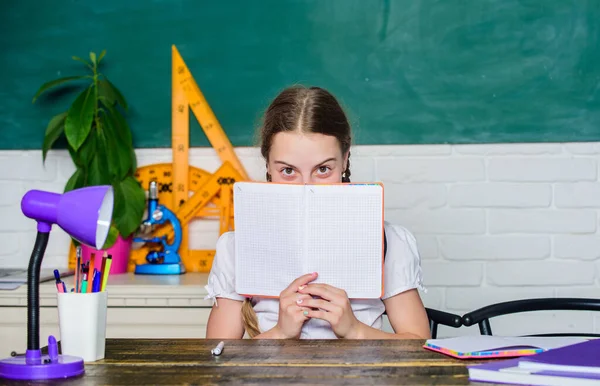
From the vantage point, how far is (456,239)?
2.21 m

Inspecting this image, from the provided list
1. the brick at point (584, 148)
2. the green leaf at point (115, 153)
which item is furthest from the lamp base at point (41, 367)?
the brick at point (584, 148)

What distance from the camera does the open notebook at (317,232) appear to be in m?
1.26

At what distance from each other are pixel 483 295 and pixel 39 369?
1.54 metres

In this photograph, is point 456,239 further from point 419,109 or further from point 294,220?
point 294,220

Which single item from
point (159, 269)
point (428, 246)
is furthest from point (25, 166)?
point (428, 246)

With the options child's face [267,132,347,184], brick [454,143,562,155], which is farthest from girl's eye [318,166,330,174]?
brick [454,143,562,155]

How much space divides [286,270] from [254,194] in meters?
0.14

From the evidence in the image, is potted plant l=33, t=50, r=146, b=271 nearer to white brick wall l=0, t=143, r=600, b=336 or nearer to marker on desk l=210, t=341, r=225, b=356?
white brick wall l=0, t=143, r=600, b=336

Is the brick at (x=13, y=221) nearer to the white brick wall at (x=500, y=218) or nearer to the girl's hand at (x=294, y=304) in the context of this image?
the white brick wall at (x=500, y=218)

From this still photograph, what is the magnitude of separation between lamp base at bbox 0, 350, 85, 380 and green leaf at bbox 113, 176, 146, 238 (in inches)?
46.7

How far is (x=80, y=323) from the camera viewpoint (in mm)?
1022

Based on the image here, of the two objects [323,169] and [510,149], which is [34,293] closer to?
[323,169]

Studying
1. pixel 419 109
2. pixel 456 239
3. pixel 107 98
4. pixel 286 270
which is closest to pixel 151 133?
pixel 107 98

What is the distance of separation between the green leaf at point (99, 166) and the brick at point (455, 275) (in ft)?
3.15
